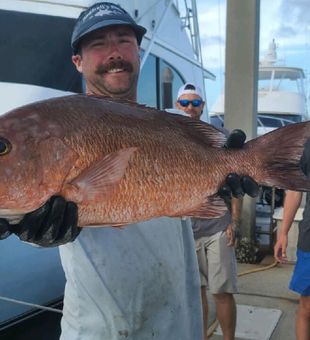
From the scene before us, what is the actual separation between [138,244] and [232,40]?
5430 millimetres

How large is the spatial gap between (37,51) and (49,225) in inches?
130

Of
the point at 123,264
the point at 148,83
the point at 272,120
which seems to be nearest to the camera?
the point at 123,264

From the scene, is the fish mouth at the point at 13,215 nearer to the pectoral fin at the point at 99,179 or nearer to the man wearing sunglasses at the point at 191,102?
the pectoral fin at the point at 99,179

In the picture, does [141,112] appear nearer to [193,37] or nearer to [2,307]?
[2,307]

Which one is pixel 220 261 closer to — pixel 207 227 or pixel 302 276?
pixel 207 227

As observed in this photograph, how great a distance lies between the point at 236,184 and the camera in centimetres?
192

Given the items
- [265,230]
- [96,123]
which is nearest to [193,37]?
[265,230]

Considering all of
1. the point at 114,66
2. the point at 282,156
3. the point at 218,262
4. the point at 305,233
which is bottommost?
the point at 218,262

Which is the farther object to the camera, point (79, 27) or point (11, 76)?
point (11, 76)

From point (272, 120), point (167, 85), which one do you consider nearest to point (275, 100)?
point (272, 120)

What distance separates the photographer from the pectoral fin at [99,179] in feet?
5.20

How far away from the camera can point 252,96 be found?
22.8 ft

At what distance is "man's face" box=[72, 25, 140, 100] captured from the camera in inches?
82.4

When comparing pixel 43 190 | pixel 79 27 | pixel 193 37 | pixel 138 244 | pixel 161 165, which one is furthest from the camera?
pixel 193 37
